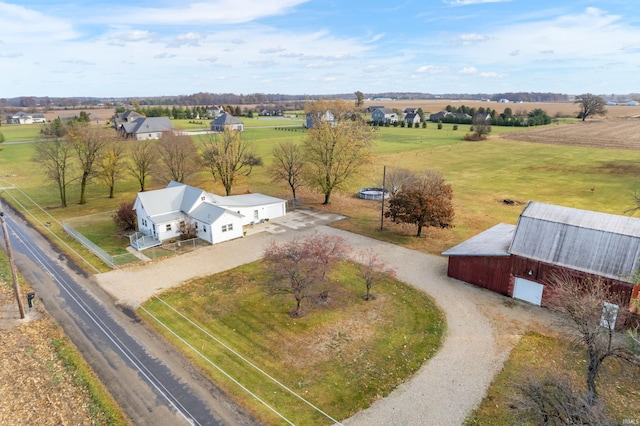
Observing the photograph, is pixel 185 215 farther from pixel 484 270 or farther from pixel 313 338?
pixel 484 270

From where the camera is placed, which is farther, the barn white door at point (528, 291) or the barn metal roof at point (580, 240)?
the barn white door at point (528, 291)

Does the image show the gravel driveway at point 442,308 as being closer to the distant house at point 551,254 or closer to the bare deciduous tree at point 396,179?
the distant house at point 551,254

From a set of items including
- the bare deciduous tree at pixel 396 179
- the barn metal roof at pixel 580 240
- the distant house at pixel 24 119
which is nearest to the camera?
the barn metal roof at pixel 580 240

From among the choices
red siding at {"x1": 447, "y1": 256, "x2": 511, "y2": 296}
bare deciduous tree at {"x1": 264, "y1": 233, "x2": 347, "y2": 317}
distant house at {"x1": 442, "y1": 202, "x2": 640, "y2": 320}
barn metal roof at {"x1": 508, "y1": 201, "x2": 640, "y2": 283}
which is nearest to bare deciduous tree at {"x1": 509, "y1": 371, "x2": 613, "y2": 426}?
barn metal roof at {"x1": 508, "y1": 201, "x2": 640, "y2": 283}

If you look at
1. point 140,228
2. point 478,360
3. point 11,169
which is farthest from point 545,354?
point 11,169

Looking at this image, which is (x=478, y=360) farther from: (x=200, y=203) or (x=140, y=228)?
(x=140, y=228)

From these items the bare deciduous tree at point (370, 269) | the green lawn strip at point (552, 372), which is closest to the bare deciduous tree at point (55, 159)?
the bare deciduous tree at point (370, 269)

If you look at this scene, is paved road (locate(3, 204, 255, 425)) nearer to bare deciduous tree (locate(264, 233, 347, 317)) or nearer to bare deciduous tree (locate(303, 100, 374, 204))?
bare deciduous tree (locate(264, 233, 347, 317))
